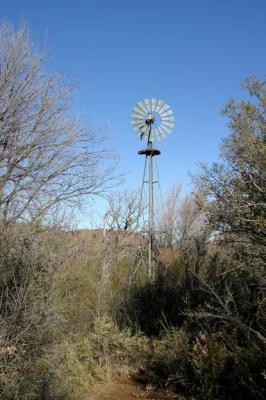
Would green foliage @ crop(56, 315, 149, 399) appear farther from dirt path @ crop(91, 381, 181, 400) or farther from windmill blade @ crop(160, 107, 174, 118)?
windmill blade @ crop(160, 107, 174, 118)

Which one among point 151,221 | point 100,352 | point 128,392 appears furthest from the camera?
point 151,221

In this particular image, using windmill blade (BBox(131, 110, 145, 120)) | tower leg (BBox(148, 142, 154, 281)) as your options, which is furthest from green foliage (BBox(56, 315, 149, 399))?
windmill blade (BBox(131, 110, 145, 120))

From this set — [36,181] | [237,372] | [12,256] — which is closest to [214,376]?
[237,372]

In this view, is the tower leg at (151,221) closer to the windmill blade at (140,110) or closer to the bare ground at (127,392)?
the windmill blade at (140,110)

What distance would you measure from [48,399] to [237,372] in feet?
8.61

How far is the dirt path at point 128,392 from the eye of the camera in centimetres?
722

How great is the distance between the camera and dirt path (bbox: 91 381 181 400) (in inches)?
Result: 284

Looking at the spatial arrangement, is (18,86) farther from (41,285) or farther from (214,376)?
(214,376)

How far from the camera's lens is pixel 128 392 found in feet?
25.1

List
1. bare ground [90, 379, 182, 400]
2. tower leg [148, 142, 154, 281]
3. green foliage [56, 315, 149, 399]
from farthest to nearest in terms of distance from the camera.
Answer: tower leg [148, 142, 154, 281]
green foliage [56, 315, 149, 399]
bare ground [90, 379, 182, 400]

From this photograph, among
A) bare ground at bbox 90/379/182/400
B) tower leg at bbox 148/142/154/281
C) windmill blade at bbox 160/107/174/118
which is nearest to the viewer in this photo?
bare ground at bbox 90/379/182/400

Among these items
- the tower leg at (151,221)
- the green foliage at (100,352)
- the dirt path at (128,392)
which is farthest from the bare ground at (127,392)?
the tower leg at (151,221)

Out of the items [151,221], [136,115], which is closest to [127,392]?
[151,221]

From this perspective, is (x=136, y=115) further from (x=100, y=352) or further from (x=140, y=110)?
(x=100, y=352)
